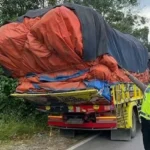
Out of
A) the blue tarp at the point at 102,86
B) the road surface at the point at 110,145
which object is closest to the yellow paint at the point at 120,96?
the blue tarp at the point at 102,86

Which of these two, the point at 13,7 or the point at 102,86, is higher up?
the point at 13,7

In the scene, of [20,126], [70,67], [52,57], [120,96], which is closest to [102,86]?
[70,67]

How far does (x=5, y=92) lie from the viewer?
456 inches

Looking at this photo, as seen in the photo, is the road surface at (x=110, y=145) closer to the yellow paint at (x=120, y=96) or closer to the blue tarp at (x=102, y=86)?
the yellow paint at (x=120, y=96)

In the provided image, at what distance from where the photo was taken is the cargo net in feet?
25.2

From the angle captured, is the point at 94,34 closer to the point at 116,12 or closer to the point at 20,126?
the point at 20,126

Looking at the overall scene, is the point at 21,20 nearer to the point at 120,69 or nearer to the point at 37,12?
the point at 37,12

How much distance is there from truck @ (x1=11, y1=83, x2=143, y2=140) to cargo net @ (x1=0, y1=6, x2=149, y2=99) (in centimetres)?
18

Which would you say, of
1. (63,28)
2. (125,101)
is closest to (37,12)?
(63,28)

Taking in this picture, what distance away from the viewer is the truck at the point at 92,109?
8188 mm

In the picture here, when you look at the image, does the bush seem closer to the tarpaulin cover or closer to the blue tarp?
the blue tarp

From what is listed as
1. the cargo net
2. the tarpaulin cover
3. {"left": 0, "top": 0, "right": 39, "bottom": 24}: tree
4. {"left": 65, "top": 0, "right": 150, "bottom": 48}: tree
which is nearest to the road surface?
the cargo net

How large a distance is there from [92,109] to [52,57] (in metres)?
1.57

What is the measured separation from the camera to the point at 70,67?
8117mm
